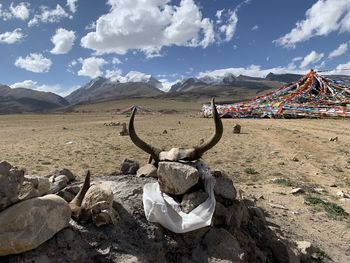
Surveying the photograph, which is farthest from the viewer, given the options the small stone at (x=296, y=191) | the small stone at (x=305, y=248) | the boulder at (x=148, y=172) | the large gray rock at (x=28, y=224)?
the small stone at (x=296, y=191)

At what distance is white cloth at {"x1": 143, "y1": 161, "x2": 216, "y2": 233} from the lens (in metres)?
3.55

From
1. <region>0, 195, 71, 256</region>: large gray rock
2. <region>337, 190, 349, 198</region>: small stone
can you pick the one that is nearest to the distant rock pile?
<region>0, 195, 71, 256</region>: large gray rock

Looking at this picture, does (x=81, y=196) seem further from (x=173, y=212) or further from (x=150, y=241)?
(x=173, y=212)

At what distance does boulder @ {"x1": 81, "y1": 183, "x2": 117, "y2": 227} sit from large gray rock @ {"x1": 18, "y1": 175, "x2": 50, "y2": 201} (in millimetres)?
→ 385

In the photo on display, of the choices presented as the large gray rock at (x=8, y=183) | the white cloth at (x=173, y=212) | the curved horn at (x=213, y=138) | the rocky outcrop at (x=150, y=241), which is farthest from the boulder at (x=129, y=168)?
the large gray rock at (x=8, y=183)

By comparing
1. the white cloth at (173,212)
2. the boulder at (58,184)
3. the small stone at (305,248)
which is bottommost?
the small stone at (305,248)

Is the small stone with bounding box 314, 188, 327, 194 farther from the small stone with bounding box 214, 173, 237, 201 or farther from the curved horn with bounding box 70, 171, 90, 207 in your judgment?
the curved horn with bounding box 70, 171, 90, 207

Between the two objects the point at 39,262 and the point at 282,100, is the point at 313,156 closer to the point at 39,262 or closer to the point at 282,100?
the point at 39,262

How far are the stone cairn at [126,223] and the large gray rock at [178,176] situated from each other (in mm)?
11

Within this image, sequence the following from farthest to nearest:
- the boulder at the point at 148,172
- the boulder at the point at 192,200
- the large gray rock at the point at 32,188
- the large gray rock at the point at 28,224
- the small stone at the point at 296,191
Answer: the small stone at the point at 296,191, the boulder at the point at 148,172, the boulder at the point at 192,200, the large gray rock at the point at 32,188, the large gray rock at the point at 28,224

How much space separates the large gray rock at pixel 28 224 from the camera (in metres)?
2.65

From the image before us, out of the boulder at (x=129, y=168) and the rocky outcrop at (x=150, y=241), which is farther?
the boulder at (x=129, y=168)

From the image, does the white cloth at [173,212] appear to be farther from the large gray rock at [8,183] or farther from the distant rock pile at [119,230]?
the large gray rock at [8,183]

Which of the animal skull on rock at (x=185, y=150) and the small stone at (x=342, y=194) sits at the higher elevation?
the animal skull on rock at (x=185, y=150)
